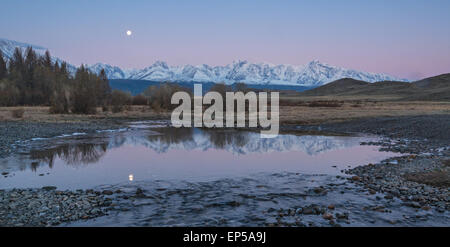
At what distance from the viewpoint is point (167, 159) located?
866 inches

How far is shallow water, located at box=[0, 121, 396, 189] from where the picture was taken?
1650cm

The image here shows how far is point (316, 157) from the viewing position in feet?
73.9

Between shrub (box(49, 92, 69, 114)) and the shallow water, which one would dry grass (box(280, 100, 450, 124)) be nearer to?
the shallow water

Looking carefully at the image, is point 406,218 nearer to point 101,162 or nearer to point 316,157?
point 316,157

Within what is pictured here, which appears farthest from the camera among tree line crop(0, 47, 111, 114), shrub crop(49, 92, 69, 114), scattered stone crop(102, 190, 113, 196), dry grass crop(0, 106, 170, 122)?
tree line crop(0, 47, 111, 114)

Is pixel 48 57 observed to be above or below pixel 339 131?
above

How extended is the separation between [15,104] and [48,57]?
133ft

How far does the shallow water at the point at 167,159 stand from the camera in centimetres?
1650

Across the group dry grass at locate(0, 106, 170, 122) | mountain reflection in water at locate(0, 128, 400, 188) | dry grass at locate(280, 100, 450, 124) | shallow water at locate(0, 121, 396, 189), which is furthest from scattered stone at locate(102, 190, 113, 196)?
dry grass at locate(0, 106, 170, 122)

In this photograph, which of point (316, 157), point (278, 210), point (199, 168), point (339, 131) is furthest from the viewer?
point (339, 131)

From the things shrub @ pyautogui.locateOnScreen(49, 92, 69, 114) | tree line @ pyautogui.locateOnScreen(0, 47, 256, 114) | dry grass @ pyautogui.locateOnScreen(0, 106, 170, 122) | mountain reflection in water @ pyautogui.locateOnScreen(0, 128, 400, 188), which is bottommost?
mountain reflection in water @ pyautogui.locateOnScreen(0, 128, 400, 188)

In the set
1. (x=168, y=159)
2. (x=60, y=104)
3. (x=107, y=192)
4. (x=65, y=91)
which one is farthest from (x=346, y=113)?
(x=107, y=192)

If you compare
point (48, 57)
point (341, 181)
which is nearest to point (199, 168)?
point (341, 181)

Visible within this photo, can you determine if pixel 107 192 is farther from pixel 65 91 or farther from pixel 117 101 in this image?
pixel 117 101
